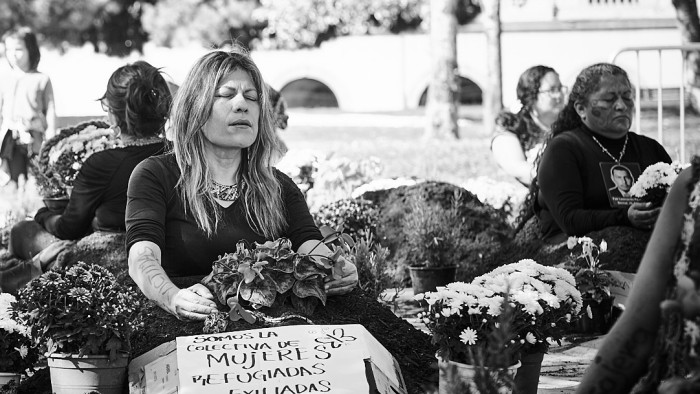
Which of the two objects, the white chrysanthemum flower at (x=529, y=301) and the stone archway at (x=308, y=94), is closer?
the white chrysanthemum flower at (x=529, y=301)

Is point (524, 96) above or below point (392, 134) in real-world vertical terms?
above

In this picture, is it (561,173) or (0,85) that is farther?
(0,85)

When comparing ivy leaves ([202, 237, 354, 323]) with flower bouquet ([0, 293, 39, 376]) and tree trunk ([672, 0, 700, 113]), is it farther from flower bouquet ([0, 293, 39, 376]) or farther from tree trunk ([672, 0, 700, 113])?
tree trunk ([672, 0, 700, 113])

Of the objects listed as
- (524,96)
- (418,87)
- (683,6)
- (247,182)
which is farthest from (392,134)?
(247,182)

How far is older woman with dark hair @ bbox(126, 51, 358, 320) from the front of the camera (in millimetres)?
4289

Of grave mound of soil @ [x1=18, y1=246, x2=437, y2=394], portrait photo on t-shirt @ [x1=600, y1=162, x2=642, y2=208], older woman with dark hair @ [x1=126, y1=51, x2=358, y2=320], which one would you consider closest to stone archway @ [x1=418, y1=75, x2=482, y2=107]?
portrait photo on t-shirt @ [x1=600, y1=162, x2=642, y2=208]

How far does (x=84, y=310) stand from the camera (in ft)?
12.0

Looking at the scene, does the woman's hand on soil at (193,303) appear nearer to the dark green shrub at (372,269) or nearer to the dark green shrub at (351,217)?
the dark green shrub at (372,269)

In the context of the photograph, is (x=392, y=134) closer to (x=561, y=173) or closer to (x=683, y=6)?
(x=683, y=6)

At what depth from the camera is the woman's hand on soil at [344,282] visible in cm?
406

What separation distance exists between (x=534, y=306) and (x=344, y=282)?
70 centimetres

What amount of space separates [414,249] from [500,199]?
217 cm

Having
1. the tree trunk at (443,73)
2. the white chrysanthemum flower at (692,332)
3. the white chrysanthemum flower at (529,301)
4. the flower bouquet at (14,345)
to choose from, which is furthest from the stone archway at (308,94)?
the white chrysanthemum flower at (692,332)

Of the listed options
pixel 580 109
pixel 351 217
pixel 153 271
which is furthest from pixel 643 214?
pixel 153 271
